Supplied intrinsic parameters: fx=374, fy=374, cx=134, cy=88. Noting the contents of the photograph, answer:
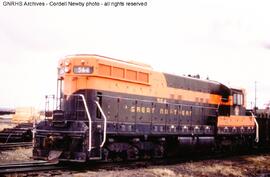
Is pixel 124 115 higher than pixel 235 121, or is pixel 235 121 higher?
pixel 124 115

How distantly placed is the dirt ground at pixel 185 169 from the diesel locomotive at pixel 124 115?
991mm

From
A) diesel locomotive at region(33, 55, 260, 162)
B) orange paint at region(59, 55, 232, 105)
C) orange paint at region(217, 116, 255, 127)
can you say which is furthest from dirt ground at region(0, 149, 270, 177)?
orange paint at region(59, 55, 232, 105)

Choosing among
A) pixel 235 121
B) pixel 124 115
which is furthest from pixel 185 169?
pixel 235 121

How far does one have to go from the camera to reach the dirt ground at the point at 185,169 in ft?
34.7

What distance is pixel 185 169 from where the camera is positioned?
12.9m

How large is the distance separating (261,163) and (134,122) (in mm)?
6399

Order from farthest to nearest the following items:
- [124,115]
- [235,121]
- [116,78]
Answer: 1. [235,121]
2. [124,115]
3. [116,78]

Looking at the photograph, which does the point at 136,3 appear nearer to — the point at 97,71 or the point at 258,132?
the point at 97,71

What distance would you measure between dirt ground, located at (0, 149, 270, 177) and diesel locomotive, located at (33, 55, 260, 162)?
991 millimetres

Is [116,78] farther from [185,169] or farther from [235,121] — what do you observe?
[235,121]

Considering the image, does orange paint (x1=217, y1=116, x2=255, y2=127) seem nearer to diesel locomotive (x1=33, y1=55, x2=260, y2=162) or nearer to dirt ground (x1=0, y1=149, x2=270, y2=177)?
diesel locomotive (x1=33, y1=55, x2=260, y2=162)

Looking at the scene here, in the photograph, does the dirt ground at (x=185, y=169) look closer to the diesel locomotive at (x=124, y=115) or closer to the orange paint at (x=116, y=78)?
the diesel locomotive at (x=124, y=115)

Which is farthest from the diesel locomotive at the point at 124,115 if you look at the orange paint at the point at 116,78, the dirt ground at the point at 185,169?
the dirt ground at the point at 185,169

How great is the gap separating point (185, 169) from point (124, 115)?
285 cm
